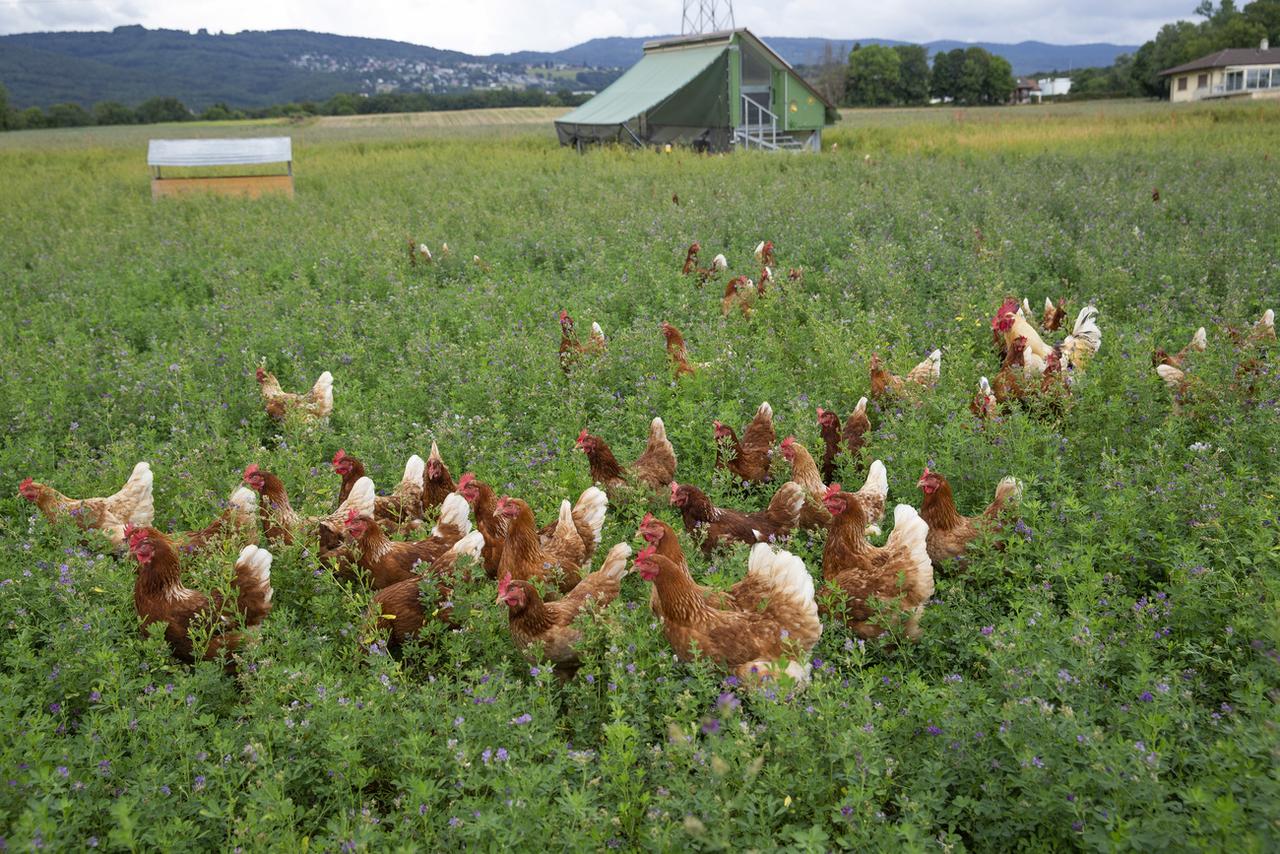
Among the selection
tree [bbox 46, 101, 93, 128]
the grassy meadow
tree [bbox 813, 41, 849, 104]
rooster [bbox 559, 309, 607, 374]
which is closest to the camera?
the grassy meadow

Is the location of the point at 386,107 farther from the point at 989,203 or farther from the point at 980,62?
the point at 989,203

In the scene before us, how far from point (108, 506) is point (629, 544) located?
3.10 m

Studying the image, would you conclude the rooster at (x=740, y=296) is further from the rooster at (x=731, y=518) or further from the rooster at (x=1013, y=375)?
the rooster at (x=731, y=518)

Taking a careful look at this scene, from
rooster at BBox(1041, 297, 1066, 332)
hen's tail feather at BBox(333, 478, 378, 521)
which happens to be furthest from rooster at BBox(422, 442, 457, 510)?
rooster at BBox(1041, 297, 1066, 332)

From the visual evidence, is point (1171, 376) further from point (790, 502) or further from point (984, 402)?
point (790, 502)

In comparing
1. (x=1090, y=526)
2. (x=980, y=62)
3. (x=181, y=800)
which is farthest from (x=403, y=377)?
(x=980, y=62)

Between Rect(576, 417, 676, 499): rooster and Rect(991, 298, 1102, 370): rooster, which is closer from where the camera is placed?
Rect(576, 417, 676, 499): rooster

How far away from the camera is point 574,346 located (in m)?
6.68

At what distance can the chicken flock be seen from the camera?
3.44m

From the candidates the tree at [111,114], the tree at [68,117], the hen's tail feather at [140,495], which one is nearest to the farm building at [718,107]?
the hen's tail feather at [140,495]

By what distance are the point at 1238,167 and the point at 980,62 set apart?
7069 cm

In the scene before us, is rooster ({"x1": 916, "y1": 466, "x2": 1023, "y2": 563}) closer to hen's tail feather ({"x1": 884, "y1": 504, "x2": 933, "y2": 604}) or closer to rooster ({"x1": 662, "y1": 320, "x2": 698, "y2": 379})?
hen's tail feather ({"x1": 884, "y1": 504, "x2": 933, "y2": 604})

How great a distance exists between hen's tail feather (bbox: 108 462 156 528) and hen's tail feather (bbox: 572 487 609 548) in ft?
8.58

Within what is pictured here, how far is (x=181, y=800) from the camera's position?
2.78 metres
